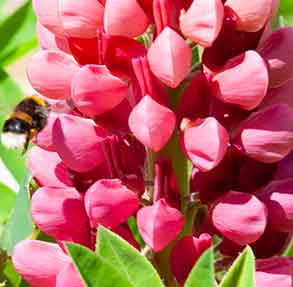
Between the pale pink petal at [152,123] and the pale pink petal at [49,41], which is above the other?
the pale pink petal at [49,41]

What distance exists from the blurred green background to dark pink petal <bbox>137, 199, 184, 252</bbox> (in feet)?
1.42

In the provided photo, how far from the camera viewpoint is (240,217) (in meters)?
2.03

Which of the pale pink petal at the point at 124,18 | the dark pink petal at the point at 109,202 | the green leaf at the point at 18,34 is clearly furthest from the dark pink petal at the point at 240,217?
the green leaf at the point at 18,34

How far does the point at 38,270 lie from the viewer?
218 cm

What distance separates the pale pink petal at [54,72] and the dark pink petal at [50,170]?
0.45ft

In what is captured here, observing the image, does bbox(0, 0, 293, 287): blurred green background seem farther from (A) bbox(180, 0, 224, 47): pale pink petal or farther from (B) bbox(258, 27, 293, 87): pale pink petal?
(A) bbox(180, 0, 224, 47): pale pink petal

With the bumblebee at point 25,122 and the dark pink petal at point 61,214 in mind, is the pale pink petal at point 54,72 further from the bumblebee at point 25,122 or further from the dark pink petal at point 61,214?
the bumblebee at point 25,122

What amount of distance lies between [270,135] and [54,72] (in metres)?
0.47

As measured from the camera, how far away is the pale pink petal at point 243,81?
6.51ft

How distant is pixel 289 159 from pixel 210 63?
0.26 m

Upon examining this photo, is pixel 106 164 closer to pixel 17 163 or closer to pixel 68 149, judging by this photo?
pixel 68 149

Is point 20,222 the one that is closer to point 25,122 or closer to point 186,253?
point 25,122

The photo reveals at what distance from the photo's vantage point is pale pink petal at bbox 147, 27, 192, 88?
198 centimetres

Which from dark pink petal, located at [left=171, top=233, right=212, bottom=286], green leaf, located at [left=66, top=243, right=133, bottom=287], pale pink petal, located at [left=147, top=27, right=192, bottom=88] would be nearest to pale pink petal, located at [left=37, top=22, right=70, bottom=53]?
pale pink petal, located at [left=147, top=27, right=192, bottom=88]
